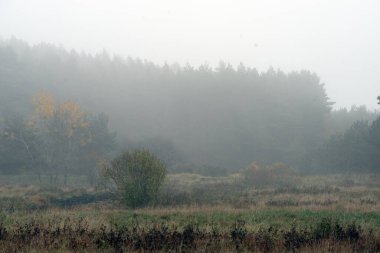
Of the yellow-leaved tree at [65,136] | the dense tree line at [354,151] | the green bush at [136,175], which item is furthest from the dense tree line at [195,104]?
the green bush at [136,175]

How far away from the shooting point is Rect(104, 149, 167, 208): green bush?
2352cm

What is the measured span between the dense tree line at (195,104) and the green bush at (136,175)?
151ft

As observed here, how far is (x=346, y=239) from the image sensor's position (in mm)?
11398

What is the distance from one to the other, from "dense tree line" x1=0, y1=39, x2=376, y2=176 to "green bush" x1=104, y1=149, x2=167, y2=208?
46.0 m

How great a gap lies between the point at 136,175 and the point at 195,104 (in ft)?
228

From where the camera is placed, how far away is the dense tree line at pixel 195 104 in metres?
82.2

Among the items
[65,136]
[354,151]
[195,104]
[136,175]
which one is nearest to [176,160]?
[65,136]

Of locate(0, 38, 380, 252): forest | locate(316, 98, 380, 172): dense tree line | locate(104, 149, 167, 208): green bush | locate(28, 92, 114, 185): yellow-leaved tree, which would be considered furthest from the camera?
locate(28, 92, 114, 185): yellow-leaved tree

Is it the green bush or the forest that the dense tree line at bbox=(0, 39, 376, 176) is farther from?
the green bush

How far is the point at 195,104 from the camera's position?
9269cm

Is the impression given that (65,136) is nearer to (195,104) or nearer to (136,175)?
(136,175)

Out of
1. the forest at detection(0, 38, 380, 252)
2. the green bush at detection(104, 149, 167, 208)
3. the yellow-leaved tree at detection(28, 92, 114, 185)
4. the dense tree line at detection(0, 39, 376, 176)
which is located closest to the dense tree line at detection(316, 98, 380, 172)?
the forest at detection(0, 38, 380, 252)

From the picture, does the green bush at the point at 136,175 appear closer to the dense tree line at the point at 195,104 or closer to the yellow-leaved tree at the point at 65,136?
the yellow-leaved tree at the point at 65,136

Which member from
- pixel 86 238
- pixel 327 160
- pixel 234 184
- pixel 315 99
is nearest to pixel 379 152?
pixel 327 160
